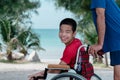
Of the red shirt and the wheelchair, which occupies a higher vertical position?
the red shirt

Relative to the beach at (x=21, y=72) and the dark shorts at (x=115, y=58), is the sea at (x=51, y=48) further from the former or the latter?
the dark shorts at (x=115, y=58)

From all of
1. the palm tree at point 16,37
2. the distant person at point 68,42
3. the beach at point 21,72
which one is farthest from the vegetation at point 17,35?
the distant person at point 68,42

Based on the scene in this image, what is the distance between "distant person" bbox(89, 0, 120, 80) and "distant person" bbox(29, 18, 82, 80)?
28cm

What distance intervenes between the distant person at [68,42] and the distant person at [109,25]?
0.28 metres

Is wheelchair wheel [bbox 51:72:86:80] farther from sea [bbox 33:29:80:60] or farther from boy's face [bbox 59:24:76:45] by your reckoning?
sea [bbox 33:29:80:60]

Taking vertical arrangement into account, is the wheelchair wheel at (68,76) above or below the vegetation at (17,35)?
below

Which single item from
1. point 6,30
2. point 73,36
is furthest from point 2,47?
point 73,36

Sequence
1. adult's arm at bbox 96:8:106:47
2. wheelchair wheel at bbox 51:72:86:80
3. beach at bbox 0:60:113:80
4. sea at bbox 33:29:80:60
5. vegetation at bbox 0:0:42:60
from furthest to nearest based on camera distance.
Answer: sea at bbox 33:29:80:60, vegetation at bbox 0:0:42:60, beach at bbox 0:60:113:80, wheelchair wheel at bbox 51:72:86:80, adult's arm at bbox 96:8:106:47

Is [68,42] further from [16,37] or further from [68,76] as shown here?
[16,37]

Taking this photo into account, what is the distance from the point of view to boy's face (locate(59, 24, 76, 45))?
3.47 meters

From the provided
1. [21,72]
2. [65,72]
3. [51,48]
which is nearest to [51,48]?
[51,48]

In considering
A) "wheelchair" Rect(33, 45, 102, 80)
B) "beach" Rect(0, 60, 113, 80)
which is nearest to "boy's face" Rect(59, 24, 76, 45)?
"wheelchair" Rect(33, 45, 102, 80)

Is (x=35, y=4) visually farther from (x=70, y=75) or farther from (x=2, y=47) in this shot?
(x=70, y=75)

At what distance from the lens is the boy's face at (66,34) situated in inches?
137
